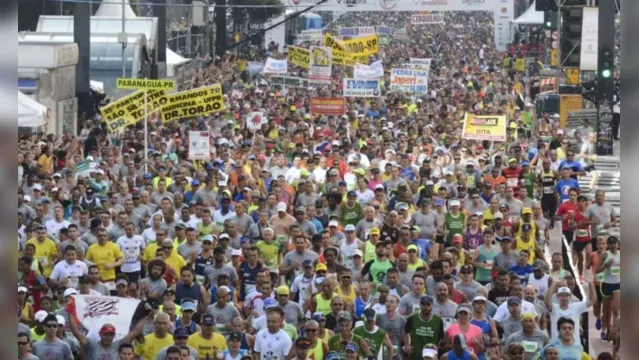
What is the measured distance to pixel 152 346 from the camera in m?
10.3

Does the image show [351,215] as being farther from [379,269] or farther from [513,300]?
[513,300]

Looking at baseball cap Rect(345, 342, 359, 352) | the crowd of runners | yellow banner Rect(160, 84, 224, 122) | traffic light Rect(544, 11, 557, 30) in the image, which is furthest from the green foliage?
baseball cap Rect(345, 342, 359, 352)

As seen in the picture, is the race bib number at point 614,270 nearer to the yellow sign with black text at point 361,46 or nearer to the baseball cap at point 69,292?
the baseball cap at point 69,292

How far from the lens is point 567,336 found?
31.6 feet

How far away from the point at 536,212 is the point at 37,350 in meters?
7.54

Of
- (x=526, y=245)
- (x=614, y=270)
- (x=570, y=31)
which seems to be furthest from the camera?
(x=570, y=31)

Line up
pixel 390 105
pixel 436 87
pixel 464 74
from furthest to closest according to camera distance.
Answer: pixel 464 74, pixel 436 87, pixel 390 105

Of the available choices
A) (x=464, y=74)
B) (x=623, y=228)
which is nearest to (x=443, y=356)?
(x=623, y=228)

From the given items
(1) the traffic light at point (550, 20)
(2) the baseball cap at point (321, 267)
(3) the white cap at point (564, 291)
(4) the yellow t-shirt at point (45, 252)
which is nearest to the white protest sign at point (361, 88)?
(1) the traffic light at point (550, 20)

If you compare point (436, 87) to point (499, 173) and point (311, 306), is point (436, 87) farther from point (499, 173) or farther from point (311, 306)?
point (311, 306)

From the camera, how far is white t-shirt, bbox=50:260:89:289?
12.9 metres

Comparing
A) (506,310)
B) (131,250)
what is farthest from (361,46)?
(506,310)

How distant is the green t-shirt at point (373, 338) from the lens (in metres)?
10.5

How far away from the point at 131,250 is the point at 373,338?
14.4ft
